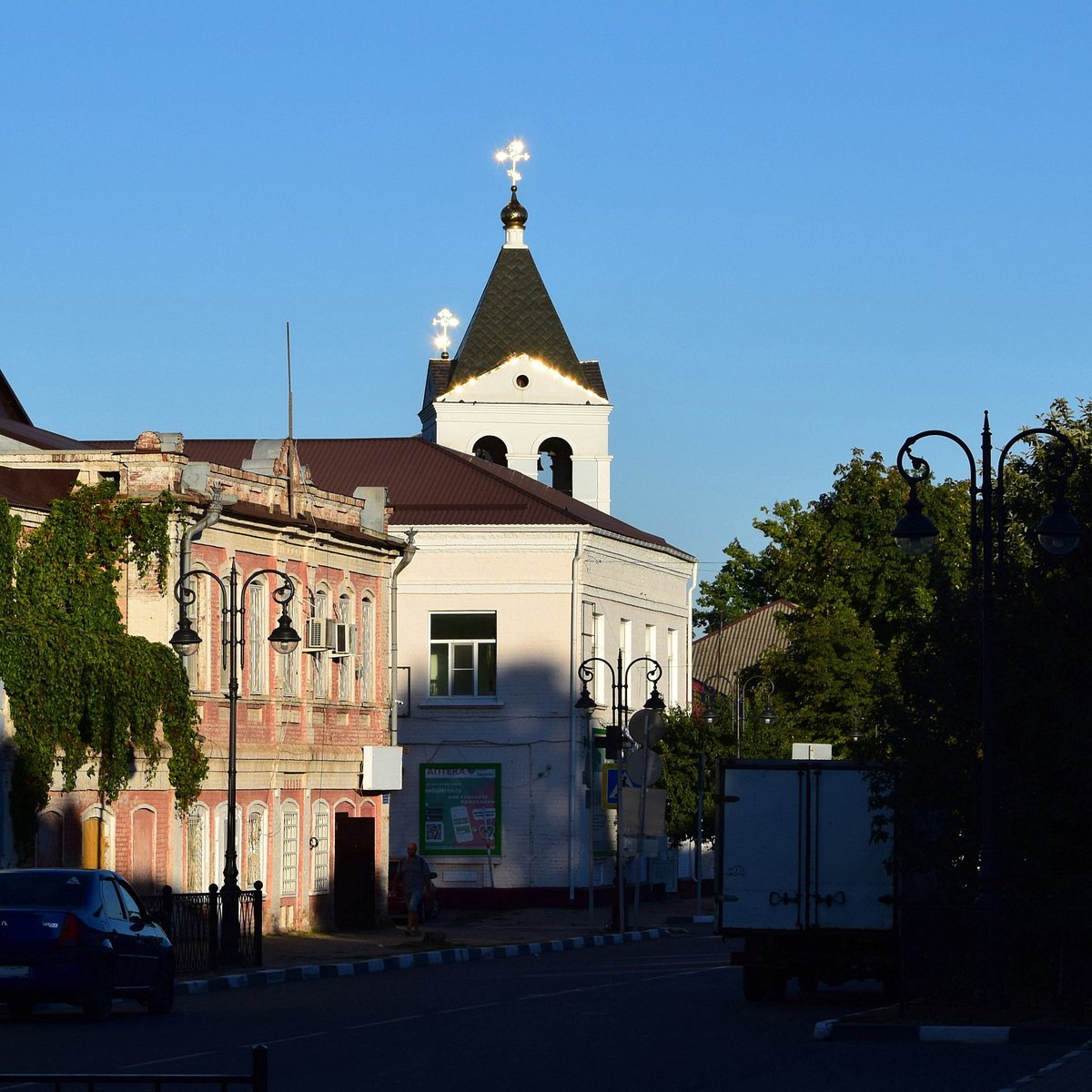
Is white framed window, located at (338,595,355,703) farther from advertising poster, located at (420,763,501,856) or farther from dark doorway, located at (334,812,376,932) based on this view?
advertising poster, located at (420,763,501,856)

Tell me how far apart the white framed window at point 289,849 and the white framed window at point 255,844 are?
82cm

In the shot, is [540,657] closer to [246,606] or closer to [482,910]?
[482,910]

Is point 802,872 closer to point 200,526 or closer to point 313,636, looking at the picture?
point 200,526

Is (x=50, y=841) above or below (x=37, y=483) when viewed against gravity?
below

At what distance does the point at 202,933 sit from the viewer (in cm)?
3144

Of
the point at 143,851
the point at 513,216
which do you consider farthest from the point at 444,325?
the point at 143,851

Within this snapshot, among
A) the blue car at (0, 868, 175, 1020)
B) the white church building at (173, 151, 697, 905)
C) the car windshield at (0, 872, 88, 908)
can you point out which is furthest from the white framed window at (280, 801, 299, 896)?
the car windshield at (0, 872, 88, 908)

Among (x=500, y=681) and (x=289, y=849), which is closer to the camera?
(x=289, y=849)

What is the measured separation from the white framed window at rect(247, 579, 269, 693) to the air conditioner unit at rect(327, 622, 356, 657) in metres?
2.00

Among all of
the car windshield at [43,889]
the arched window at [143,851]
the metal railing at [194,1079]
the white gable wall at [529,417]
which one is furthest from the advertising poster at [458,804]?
the metal railing at [194,1079]

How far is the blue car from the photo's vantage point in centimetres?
2239

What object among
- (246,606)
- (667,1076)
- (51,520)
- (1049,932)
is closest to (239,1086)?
(667,1076)

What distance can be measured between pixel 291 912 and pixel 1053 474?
20471 mm

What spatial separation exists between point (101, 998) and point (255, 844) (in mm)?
18029
